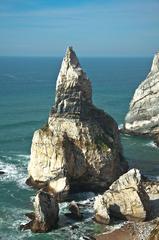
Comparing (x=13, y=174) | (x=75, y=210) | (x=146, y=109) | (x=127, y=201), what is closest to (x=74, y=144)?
(x=13, y=174)

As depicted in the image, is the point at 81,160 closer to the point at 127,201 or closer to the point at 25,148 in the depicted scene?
the point at 127,201

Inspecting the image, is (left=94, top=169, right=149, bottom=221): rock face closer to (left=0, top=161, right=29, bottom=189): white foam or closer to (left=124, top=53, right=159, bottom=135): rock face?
(left=0, top=161, right=29, bottom=189): white foam

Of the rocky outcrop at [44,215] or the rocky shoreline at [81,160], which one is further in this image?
the rocky shoreline at [81,160]

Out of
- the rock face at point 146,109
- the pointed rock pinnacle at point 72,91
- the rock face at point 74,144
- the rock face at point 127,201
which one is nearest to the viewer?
the rock face at point 127,201

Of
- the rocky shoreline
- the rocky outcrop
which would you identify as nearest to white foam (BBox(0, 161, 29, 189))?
the rocky shoreline

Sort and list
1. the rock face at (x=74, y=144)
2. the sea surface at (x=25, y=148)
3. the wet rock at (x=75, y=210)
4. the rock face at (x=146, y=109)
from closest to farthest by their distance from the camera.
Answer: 1. the sea surface at (x=25, y=148)
2. the wet rock at (x=75, y=210)
3. the rock face at (x=74, y=144)
4. the rock face at (x=146, y=109)

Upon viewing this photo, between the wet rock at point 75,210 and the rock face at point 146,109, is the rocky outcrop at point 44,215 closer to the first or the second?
the wet rock at point 75,210

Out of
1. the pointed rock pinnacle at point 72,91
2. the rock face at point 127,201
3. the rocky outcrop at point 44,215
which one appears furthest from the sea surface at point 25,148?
the pointed rock pinnacle at point 72,91
